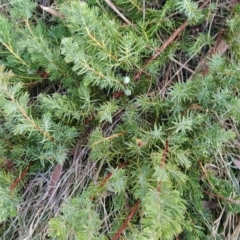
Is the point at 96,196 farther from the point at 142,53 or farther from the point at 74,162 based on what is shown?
the point at 142,53

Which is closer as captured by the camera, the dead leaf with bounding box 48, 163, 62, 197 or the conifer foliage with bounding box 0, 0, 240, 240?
the conifer foliage with bounding box 0, 0, 240, 240

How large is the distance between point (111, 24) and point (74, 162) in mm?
478

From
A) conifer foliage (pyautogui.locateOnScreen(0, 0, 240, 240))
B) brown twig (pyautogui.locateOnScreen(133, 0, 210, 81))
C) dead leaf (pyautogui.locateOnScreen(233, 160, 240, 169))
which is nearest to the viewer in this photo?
conifer foliage (pyautogui.locateOnScreen(0, 0, 240, 240))

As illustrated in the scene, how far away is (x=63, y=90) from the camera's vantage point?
1.36m

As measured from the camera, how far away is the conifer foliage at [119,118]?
3.49ft

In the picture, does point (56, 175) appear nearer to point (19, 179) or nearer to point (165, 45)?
point (19, 179)

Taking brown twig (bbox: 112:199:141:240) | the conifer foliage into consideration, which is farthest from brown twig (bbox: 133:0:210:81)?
brown twig (bbox: 112:199:141:240)

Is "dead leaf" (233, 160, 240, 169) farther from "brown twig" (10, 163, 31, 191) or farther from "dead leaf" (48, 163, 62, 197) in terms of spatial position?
"brown twig" (10, 163, 31, 191)

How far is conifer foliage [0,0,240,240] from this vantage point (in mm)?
1064

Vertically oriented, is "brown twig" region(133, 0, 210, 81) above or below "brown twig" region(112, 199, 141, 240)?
above

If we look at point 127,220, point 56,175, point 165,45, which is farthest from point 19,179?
point 165,45

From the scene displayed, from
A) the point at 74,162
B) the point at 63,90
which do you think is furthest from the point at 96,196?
the point at 63,90

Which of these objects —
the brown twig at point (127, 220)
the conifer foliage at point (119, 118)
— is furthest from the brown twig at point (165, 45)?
the brown twig at point (127, 220)

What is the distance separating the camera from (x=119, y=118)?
4.16 feet
